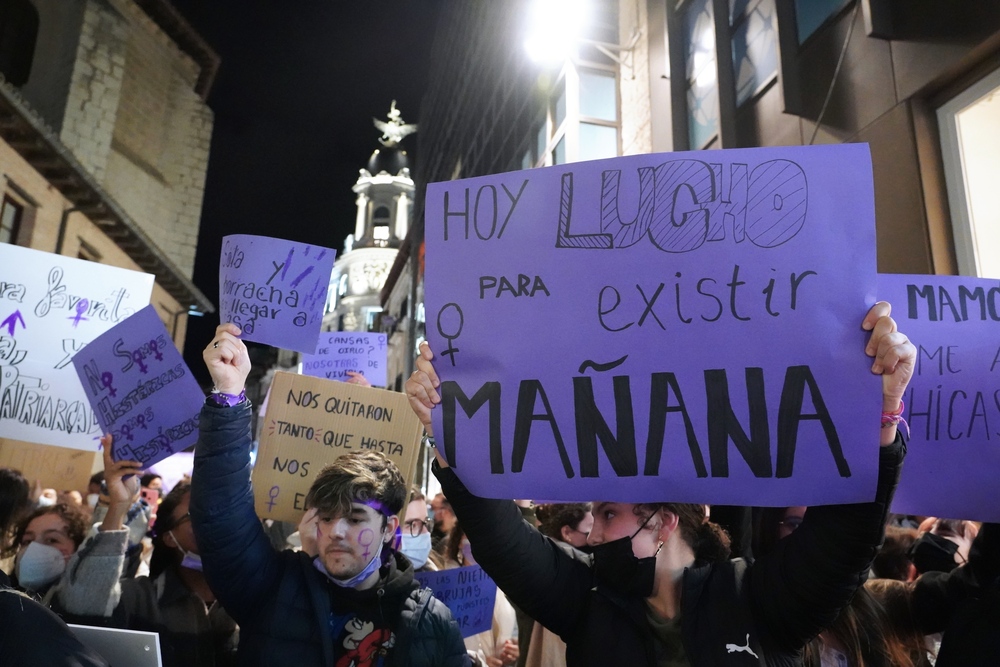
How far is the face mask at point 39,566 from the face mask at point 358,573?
1226 millimetres

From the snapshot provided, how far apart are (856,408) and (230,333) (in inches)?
78.3

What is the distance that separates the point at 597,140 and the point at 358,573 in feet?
34.9

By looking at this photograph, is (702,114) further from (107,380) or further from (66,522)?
(66,522)

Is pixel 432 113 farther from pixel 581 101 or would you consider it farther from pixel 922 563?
pixel 922 563

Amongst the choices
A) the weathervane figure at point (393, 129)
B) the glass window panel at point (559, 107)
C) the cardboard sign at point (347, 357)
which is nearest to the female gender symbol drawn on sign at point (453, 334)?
the cardboard sign at point (347, 357)

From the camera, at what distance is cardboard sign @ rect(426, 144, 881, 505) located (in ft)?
6.08

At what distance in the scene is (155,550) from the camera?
3057 mm

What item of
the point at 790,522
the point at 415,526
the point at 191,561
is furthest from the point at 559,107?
the point at 191,561

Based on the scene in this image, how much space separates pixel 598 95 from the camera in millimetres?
12523

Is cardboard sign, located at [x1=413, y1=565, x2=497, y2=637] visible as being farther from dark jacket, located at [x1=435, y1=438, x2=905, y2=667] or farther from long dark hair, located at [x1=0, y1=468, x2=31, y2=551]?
long dark hair, located at [x1=0, y1=468, x2=31, y2=551]

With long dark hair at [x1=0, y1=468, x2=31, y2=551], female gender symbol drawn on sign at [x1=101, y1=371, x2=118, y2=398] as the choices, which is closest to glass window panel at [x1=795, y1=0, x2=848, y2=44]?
female gender symbol drawn on sign at [x1=101, y1=371, x2=118, y2=398]

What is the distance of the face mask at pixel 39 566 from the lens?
301cm

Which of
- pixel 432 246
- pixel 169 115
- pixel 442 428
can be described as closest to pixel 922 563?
pixel 442 428

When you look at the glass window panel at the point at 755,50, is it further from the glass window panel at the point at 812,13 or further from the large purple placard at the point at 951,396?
the large purple placard at the point at 951,396
